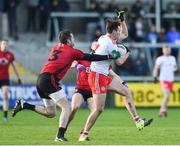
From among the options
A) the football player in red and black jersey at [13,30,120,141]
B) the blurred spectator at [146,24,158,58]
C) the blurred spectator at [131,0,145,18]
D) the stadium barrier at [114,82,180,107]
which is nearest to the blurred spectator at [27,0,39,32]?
the blurred spectator at [131,0,145,18]

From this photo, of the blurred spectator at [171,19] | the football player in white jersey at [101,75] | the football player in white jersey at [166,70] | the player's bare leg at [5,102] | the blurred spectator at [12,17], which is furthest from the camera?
the blurred spectator at [171,19]

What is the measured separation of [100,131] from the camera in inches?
761

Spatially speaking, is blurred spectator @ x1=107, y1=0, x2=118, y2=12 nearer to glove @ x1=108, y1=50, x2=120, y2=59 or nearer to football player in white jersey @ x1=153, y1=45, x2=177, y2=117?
football player in white jersey @ x1=153, y1=45, x2=177, y2=117

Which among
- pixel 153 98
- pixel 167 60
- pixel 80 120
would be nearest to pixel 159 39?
pixel 153 98

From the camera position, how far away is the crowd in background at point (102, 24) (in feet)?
107

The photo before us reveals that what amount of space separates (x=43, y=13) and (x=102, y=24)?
2452 millimetres

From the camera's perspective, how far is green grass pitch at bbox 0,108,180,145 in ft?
54.0

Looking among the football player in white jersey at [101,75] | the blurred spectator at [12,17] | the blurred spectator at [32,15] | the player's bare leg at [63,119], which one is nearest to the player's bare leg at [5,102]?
the football player in white jersey at [101,75]

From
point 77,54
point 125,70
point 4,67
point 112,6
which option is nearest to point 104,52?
point 77,54

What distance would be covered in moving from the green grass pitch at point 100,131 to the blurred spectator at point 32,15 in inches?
319

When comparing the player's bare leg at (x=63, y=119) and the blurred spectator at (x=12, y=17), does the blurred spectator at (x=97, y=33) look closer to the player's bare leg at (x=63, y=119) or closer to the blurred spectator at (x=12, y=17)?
the blurred spectator at (x=12, y=17)

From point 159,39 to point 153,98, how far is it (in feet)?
11.7

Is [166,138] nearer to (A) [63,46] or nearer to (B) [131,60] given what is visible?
(A) [63,46]

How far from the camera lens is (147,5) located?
36.9 meters
